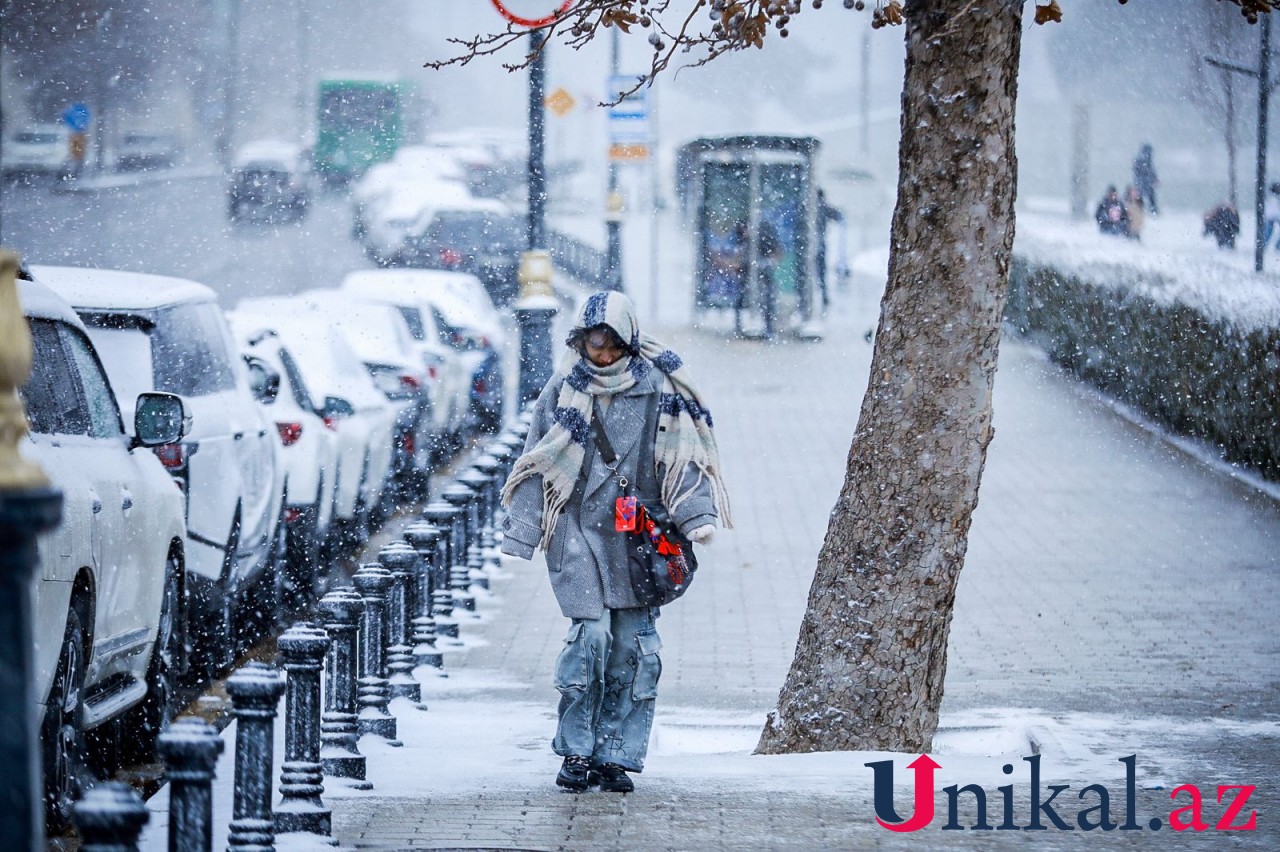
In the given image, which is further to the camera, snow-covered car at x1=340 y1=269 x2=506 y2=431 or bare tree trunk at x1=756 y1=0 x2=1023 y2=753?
snow-covered car at x1=340 y1=269 x2=506 y2=431

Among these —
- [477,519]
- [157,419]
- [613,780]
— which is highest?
[157,419]

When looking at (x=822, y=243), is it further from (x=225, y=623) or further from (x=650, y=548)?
(x=650, y=548)

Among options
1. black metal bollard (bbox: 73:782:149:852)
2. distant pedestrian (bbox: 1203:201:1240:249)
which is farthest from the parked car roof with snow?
distant pedestrian (bbox: 1203:201:1240:249)

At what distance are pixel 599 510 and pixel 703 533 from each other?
378mm

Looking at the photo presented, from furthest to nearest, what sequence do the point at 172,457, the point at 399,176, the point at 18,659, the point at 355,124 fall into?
the point at 355,124 → the point at 399,176 → the point at 172,457 → the point at 18,659

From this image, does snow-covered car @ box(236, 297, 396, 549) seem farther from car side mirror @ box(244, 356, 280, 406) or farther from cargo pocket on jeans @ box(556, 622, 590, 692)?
cargo pocket on jeans @ box(556, 622, 590, 692)

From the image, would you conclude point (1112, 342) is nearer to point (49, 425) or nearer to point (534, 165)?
point (534, 165)

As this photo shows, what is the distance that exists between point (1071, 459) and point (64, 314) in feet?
37.8

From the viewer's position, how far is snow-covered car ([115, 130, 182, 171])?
60.9 m

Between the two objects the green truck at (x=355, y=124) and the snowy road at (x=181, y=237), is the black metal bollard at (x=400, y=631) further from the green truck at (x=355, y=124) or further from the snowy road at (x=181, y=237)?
the green truck at (x=355, y=124)

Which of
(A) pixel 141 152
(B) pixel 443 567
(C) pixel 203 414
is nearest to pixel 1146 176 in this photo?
(B) pixel 443 567

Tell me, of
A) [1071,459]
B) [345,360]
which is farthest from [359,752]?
[1071,459]

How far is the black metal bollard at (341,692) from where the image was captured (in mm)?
6863

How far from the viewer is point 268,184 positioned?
167 feet
